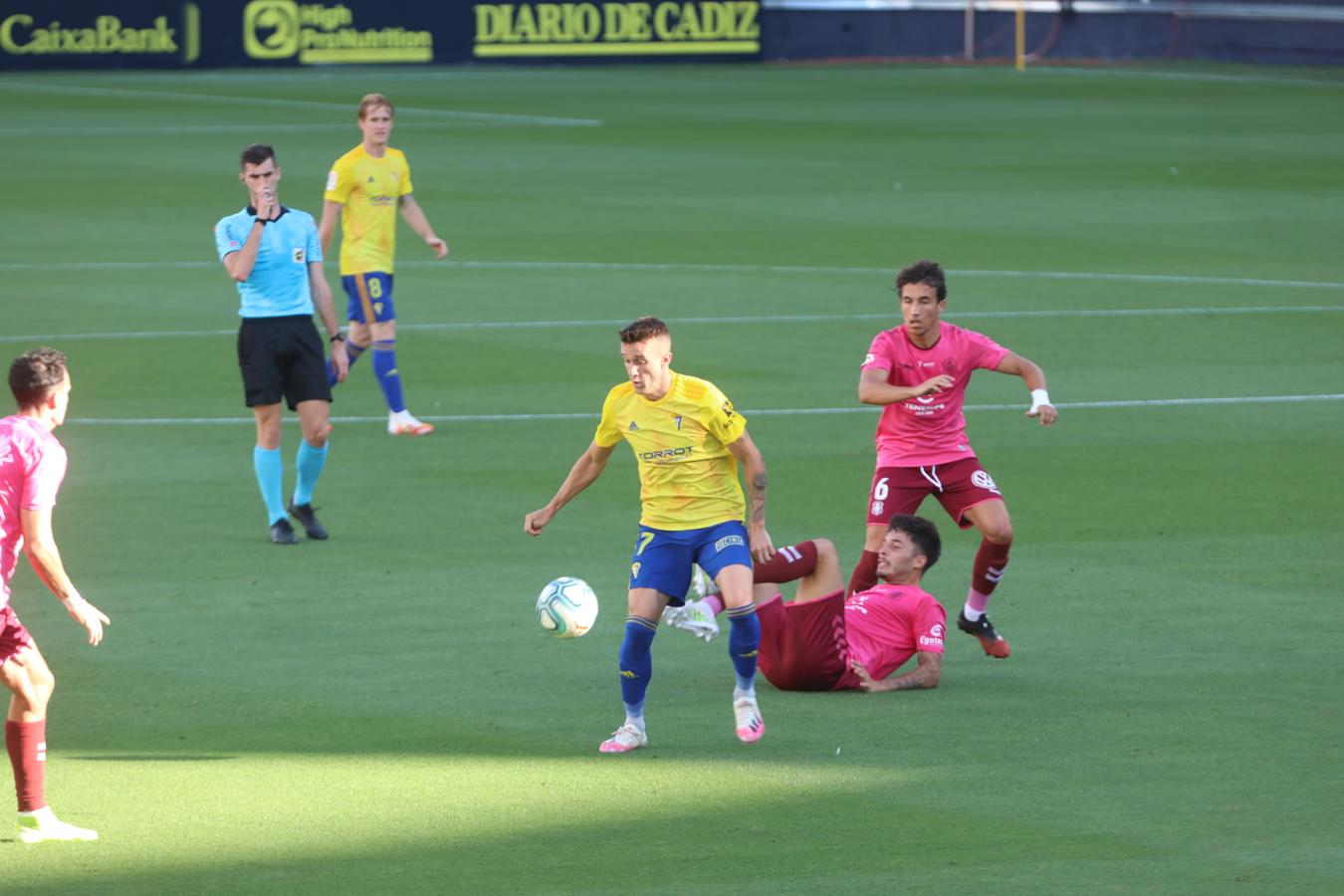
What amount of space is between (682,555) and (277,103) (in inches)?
1576

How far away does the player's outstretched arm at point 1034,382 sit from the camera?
10922 mm

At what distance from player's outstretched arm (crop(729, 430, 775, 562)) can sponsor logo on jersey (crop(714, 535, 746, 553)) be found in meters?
0.06

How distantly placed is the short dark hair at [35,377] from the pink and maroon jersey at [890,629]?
4.04 m

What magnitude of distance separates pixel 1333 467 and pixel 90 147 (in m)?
29.3

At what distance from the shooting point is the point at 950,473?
1155cm

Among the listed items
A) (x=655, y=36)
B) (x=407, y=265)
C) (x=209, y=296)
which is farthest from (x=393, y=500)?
(x=655, y=36)

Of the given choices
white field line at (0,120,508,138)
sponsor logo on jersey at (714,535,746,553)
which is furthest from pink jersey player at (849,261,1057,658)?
white field line at (0,120,508,138)

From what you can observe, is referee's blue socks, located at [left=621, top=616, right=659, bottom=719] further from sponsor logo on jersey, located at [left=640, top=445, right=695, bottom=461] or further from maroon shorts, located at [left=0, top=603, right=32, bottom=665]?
maroon shorts, located at [left=0, top=603, right=32, bottom=665]

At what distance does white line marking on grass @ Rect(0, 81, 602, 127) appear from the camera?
4547 cm

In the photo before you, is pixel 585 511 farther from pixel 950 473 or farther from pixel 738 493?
pixel 738 493

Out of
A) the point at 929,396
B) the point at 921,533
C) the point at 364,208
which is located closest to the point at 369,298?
the point at 364,208

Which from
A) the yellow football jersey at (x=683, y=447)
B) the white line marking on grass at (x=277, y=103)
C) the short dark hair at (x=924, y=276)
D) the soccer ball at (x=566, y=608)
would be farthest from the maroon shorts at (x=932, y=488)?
the white line marking on grass at (x=277, y=103)

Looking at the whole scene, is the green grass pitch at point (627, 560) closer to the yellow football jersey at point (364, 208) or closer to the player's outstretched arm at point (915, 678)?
the player's outstretched arm at point (915, 678)

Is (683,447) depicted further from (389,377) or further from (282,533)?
(389,377)
